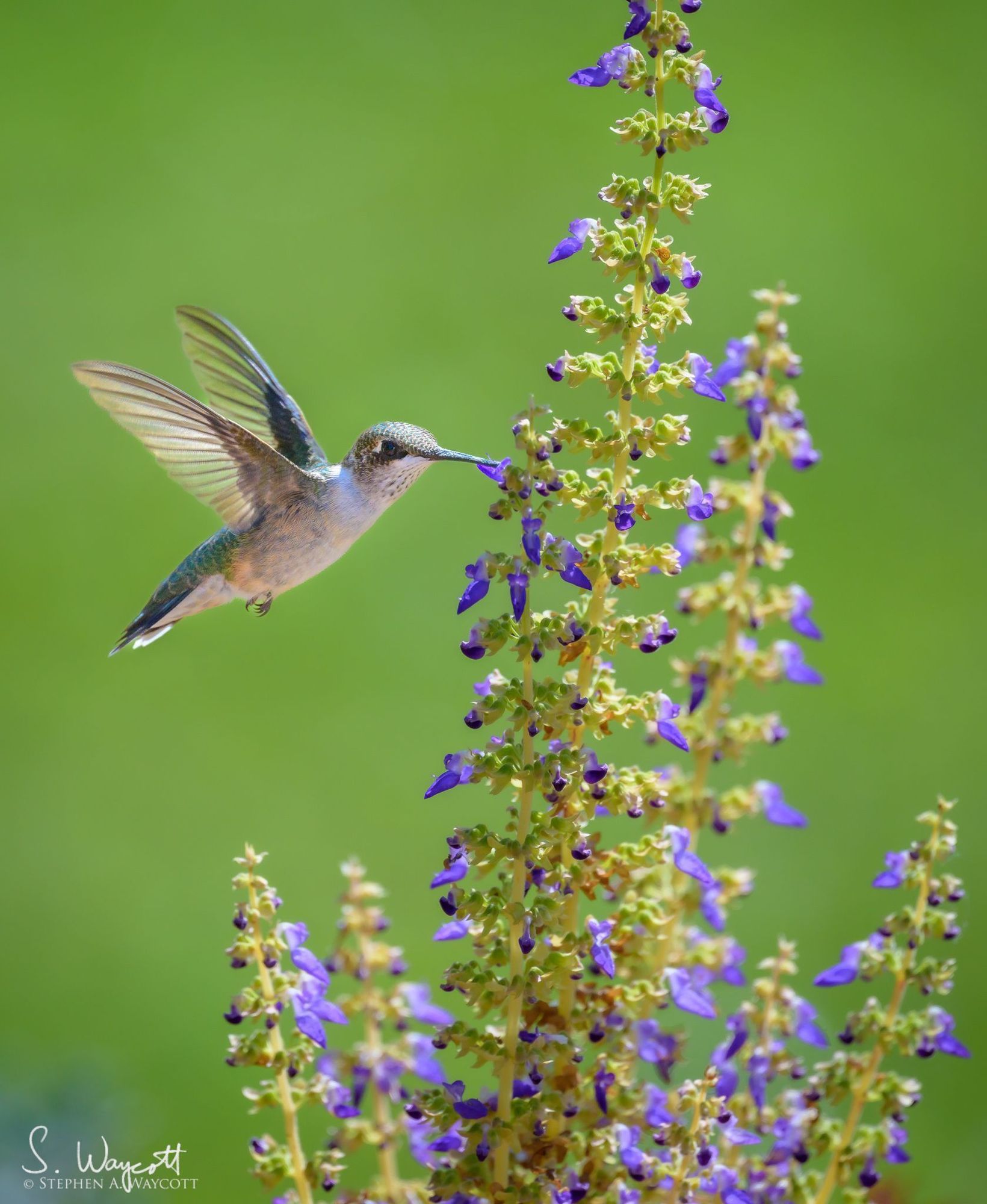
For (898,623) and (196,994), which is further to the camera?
(898,623)

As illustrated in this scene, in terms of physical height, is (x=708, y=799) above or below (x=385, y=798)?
below

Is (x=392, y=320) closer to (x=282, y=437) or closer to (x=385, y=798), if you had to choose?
(x=385, y=798)

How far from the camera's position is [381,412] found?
19.2ft

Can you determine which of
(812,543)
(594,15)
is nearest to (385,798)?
(812,543)

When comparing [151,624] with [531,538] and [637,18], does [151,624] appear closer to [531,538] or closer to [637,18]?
[531,538]

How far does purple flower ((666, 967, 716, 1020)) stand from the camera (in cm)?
158

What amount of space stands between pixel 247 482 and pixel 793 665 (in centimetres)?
86

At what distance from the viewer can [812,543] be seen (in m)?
6.00

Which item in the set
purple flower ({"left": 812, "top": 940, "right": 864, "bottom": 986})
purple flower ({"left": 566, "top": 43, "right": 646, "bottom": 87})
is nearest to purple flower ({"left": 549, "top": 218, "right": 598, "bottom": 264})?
purple flower ({"left": 566, "top": 43, "right": 646, "bottom": 87})

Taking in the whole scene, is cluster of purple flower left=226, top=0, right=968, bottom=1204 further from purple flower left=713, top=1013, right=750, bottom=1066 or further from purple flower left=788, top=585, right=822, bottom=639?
purple flower left=788, top=585, right=822, bottom=639

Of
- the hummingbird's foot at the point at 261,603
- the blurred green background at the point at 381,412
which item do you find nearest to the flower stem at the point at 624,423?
the hummingbird's foot at the point at 261,603

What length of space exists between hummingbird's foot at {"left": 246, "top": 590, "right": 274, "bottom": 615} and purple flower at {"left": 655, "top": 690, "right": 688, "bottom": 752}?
78 cm

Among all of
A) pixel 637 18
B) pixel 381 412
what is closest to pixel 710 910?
pixel 637 18

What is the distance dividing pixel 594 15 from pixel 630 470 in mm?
6856
